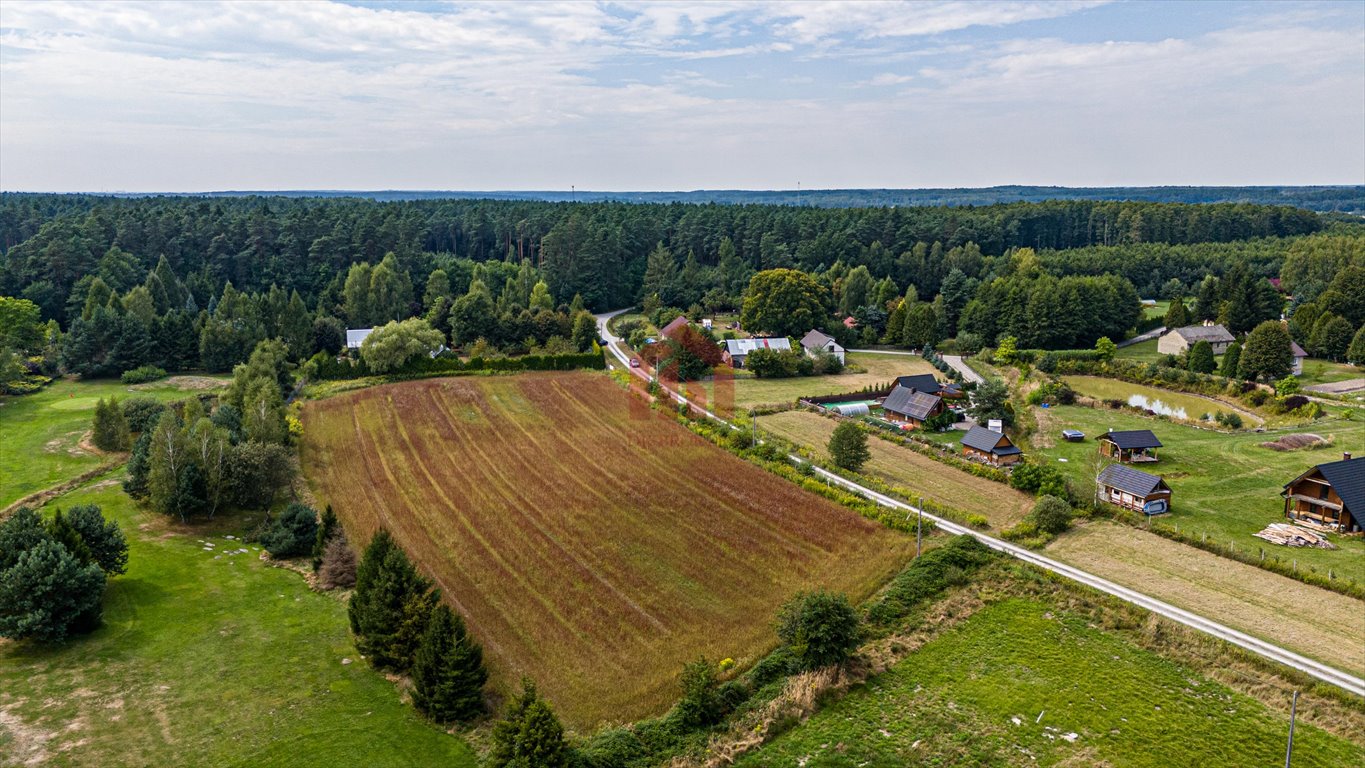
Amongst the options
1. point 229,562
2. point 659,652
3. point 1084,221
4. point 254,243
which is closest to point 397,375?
point 229,562

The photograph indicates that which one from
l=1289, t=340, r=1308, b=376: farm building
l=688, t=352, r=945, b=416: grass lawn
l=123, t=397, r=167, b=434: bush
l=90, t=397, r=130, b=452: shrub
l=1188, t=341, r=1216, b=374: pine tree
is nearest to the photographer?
l=90, t=397, r=130, b=452: shrub

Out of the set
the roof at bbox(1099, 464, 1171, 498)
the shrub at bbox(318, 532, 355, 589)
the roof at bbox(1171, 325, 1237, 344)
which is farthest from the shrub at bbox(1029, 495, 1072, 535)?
the roof at bbox(1171, 325, 1237, 344)

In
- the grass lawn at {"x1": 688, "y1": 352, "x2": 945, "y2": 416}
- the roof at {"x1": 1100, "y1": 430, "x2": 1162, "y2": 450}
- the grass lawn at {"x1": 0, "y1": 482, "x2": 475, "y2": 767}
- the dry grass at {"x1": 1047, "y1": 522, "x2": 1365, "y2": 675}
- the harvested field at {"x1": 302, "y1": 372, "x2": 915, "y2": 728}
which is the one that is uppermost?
the roof at {"x1": 1100, "y1": 430, "x2": 1162, "y2": 450}

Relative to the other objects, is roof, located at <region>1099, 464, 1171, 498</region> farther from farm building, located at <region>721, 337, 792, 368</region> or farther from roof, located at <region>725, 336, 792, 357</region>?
roof, located at <region>725, 336, 792, 357</region>

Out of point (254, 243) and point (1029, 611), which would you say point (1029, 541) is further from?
point (254, 243)

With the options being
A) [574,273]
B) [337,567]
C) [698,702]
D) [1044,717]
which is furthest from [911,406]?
[574,273]

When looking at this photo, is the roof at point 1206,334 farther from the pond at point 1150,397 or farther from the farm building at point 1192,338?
the pond at point 1150,397

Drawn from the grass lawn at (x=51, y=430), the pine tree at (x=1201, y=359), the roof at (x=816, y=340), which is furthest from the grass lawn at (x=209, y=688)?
the pine tree at (x=1201, y=359)
